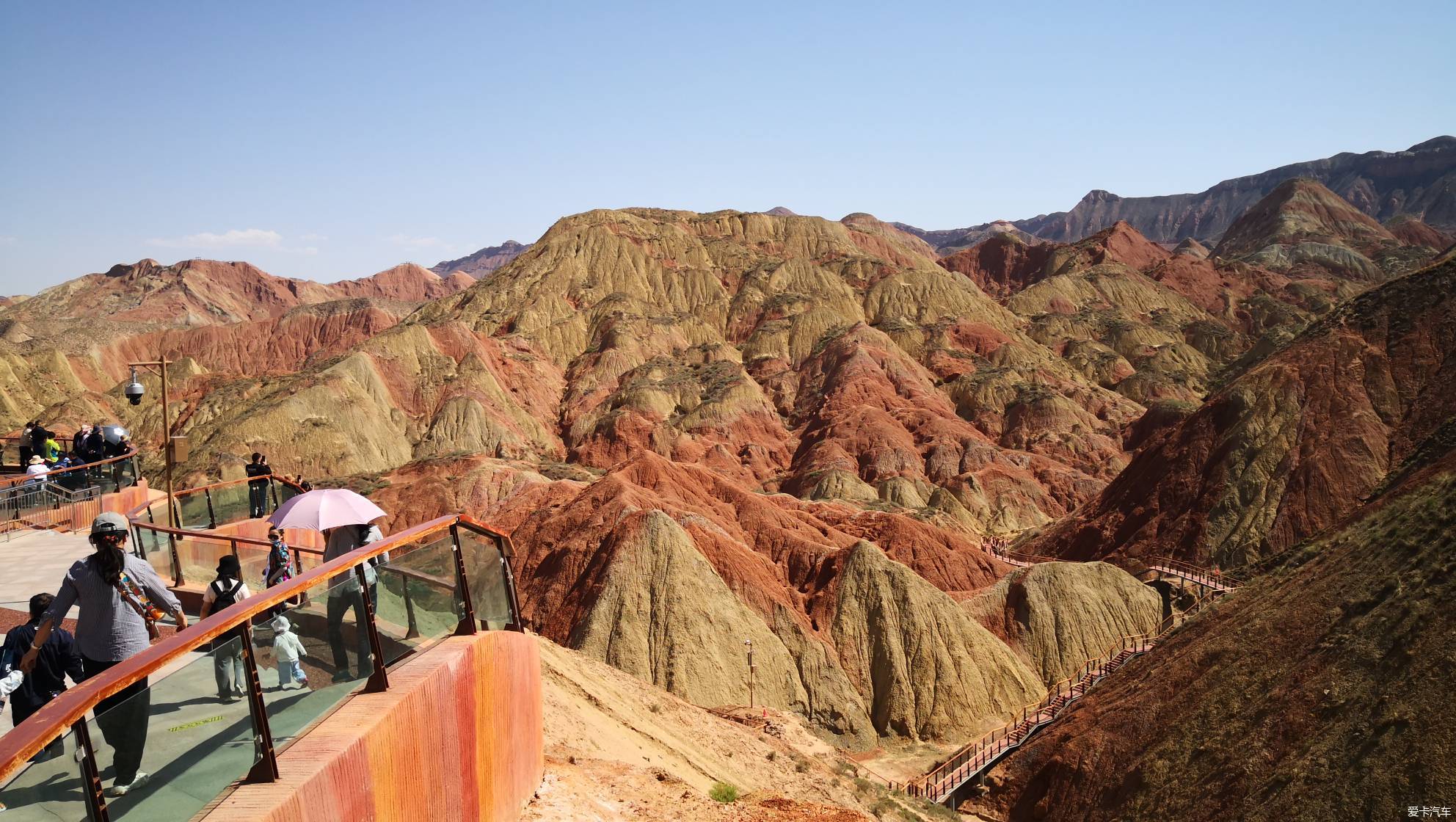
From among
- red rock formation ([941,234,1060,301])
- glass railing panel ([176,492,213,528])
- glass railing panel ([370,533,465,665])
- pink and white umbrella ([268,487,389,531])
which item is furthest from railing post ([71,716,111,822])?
red rock formation ([941,234,1060,301])

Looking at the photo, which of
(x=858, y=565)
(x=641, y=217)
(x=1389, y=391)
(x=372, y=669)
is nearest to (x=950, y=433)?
(x=1389, y=391)

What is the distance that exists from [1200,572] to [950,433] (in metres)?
32.6

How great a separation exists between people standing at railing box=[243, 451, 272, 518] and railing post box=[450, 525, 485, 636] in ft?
33.4

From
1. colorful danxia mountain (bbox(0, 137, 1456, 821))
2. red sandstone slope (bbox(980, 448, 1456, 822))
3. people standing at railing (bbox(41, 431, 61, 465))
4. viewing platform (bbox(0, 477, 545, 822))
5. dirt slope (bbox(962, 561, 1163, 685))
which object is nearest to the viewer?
viewing platform (bbox(0, 477, 545, 822))

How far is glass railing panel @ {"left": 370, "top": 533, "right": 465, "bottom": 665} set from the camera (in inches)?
284

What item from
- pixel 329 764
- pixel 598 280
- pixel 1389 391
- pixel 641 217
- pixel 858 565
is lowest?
pixel 858 565

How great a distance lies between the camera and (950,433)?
7775 centimetres

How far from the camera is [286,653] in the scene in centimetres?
614

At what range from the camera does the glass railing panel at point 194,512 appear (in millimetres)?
16202

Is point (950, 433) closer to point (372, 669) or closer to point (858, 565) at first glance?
point (858, 565)

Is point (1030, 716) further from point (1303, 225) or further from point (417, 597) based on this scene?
point (1303, 225)

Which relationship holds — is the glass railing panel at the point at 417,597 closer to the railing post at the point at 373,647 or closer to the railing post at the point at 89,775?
the railing post at the point at 373,647

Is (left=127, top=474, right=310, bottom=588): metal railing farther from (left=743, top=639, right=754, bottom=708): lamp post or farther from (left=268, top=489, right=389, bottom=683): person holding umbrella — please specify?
(left=743, top=639, right=754, bottom=708): lamp post

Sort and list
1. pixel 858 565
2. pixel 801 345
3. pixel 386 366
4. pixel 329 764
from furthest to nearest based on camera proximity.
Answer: pixel 801 345
pixel 386 366
pixel 858 565
pixel 329 764
